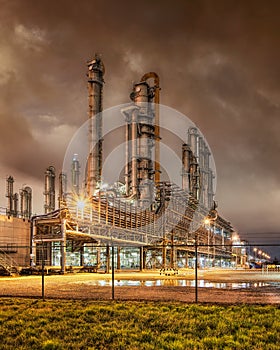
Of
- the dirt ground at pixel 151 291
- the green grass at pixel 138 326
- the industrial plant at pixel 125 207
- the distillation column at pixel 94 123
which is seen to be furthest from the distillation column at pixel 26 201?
the green grass at pixel 138 326

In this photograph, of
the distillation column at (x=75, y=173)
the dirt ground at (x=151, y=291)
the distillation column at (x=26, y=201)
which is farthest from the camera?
the distillation column at (x=26, y=201)

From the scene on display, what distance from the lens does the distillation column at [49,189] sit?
253ft

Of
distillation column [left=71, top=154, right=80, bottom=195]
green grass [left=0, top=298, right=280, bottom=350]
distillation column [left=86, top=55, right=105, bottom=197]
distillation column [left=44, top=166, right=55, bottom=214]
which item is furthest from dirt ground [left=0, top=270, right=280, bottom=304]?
distillation column [left=44, top=166, right=55, bottom=214]

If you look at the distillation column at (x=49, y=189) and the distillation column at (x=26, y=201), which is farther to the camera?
the distillation column at (x=26, y=201)

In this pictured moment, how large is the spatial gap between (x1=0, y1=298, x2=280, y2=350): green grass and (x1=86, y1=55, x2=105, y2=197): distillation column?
4188cm

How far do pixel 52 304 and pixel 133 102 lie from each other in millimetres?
54107

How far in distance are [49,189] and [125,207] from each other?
2672 cm

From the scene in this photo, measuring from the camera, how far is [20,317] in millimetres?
10359

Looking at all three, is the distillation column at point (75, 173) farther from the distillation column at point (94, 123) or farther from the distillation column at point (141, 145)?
the distillation column at point (94, 123)

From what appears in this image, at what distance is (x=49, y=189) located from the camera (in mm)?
77250

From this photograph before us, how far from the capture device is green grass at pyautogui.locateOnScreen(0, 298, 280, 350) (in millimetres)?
7684

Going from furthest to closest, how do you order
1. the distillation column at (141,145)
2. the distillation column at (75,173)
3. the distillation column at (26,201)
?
the distillation column at (26,201), the distillation column at (75,173), the distillation column at (141,145)

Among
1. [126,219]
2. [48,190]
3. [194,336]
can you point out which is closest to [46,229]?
[126,219]

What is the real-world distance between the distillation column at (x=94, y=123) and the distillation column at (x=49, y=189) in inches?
967
